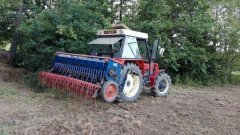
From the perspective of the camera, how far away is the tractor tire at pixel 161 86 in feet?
26.9

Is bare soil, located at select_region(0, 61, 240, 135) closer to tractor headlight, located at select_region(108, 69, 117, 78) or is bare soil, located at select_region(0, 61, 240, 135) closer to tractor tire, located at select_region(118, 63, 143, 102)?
tractor tire, located at select_region(118, 63, 143, 102)

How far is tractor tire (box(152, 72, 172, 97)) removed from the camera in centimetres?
821

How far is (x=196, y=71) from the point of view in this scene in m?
12.3

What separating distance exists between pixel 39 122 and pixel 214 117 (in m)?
3.65

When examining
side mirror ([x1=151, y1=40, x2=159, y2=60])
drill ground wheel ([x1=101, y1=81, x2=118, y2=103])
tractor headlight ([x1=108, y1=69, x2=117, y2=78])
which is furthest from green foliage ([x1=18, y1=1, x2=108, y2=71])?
drill ground wheel ([x1=101, y1=81, x2=118, y2=103])

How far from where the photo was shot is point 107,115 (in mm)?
5949

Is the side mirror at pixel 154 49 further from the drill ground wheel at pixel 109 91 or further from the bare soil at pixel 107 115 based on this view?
the drill ground wheel at pixel 109 91

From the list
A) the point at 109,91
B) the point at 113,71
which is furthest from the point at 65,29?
the point at 109,91

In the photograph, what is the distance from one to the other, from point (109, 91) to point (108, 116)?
88cm

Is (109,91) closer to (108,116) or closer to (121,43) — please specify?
(108,116)

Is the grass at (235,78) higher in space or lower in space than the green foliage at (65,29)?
lower

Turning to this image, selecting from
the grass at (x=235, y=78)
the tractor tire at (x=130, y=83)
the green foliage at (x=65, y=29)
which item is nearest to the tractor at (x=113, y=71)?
the tractor tire at (x=130, y=83)

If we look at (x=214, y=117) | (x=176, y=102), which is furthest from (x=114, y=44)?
(x=214, y=117)

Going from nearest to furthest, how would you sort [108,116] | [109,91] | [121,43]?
1. [108,116]
2. [109,91]
3. [121,43]
